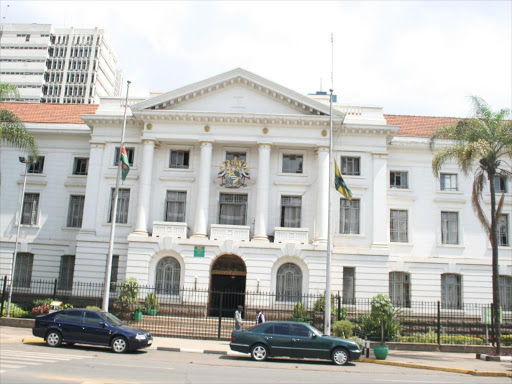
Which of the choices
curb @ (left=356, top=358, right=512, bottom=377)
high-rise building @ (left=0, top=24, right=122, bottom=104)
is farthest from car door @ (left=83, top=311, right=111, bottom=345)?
high-rise building @ (left=0, top=24, right=122, bottom=104)

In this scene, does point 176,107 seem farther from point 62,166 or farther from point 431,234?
point 431,234

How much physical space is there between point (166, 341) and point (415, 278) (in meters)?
18.7

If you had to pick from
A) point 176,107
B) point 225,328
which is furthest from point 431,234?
point 176,107

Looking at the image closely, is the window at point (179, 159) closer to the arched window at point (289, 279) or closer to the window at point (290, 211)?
the window at point (290, 211)

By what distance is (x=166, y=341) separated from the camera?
23.2 metres

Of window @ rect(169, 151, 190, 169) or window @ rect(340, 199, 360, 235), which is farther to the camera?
→ window @ rect(169, 151, 190, 169)

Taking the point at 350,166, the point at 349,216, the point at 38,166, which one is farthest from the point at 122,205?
the point at 350,166

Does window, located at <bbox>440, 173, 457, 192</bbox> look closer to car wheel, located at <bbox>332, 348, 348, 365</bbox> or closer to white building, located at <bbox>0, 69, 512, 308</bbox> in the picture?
white building, located at <bbox>0, 69, 512, 308</bbox>

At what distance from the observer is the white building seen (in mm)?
32438

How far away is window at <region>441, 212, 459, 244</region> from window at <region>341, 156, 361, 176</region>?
7.06 m

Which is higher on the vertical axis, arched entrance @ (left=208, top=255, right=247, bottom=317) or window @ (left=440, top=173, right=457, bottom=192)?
window @ (left=440, top=173, right=457, bottom=192)

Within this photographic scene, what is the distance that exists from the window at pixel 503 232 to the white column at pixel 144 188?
24.3m

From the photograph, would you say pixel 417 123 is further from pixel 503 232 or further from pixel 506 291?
pixel 506 291

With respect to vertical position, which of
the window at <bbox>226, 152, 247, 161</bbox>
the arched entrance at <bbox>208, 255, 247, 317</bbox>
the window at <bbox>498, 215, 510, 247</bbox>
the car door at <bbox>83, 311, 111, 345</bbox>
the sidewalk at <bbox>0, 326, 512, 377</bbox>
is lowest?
the sidewalk at <bbox>0, 326, 512, 377</bbox>
